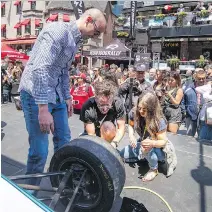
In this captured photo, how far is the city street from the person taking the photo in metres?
2.18

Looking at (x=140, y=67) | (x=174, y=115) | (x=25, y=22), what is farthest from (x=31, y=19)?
(x=174, y=115)

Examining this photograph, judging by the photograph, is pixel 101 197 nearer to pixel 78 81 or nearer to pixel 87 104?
pixel 87 104

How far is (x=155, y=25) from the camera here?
22484 mm

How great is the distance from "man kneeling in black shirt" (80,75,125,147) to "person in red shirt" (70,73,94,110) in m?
3.47

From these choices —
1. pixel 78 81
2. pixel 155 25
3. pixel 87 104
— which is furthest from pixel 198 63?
pixel 87 104

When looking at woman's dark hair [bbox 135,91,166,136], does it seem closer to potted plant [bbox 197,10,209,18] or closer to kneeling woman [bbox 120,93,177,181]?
kneeling woman [bbox 120,93,177,181]

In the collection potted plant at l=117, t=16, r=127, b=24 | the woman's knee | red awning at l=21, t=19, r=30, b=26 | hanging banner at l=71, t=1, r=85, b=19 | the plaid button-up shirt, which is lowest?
the woman's knee

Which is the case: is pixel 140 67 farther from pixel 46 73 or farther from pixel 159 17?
pixel 159 17

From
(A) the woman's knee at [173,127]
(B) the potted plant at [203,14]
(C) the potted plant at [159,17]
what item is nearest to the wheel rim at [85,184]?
(A) the woman's knee at [173,127]

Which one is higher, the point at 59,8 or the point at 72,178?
the point at 59,8

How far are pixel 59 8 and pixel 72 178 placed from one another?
3087cm

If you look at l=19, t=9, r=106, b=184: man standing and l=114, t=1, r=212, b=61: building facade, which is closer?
l=19, t=9, r=106, b=184: man standing

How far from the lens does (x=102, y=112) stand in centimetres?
281

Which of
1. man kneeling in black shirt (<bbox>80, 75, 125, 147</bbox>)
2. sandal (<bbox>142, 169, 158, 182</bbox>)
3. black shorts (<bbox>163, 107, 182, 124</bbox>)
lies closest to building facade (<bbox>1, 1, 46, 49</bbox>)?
black shorts (<bbox>163, 107, 182, 124</bbox>)
